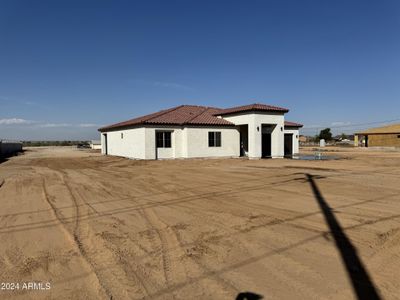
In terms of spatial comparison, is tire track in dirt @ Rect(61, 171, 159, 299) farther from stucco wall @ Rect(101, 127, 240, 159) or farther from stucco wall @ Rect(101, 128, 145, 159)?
stucco wall @ Rect(101, 128, 145, 159)

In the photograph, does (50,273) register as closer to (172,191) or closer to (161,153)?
(172,191)

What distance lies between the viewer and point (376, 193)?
9.40 metres

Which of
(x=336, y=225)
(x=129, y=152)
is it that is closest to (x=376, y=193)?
(x=336, y=225)

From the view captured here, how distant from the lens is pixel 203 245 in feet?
16.7

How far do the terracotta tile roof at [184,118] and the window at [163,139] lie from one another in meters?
0.87

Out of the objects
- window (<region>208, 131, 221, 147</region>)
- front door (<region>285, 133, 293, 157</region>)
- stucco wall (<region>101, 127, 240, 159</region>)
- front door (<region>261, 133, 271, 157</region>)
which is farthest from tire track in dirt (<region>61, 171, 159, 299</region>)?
front door (<region>285, 133, 293, 157</region>)

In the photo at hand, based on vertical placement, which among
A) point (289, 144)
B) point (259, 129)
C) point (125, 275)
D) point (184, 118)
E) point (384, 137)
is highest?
point (184, 118)

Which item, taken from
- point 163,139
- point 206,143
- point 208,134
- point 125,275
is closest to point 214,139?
point 208,134

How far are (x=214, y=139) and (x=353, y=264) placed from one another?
74.5ft

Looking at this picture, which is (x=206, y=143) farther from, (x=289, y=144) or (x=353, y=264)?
(x=353, y=264)

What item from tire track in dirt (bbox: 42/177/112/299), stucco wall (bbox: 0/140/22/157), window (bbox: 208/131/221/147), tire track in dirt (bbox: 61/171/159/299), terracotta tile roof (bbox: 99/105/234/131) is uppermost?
terracotta tile roof (bbox: 99/105/234/131)

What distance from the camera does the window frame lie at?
1048 inches

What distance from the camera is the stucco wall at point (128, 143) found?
24.8 m

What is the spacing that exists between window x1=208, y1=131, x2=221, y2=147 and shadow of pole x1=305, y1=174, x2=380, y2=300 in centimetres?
1999
